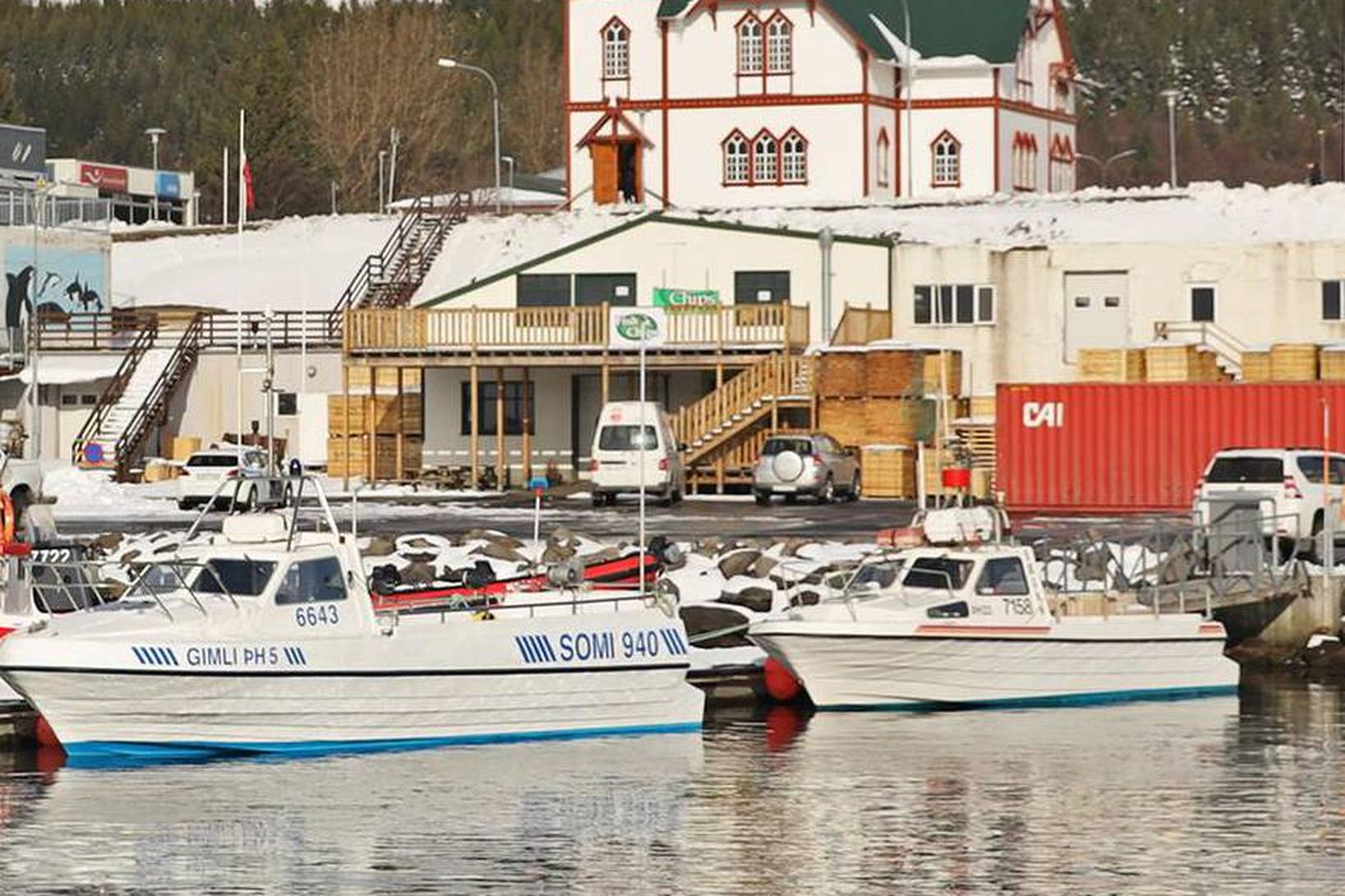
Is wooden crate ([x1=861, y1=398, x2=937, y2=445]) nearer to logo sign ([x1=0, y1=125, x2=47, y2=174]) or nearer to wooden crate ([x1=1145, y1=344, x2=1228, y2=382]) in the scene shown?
wooden crate ([x1=1145, y1=344, x2=1228, y2=382])

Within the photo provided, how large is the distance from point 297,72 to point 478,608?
132 meters

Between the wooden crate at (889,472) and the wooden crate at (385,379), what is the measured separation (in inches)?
530

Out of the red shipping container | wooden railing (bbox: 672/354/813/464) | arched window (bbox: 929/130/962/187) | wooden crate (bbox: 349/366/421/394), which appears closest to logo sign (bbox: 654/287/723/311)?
wooden railing (bbox: 672/354/813/464)

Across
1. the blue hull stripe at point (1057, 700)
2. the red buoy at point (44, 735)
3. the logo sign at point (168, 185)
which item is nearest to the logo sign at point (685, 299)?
the blue hull stripe at point (1057, 700)

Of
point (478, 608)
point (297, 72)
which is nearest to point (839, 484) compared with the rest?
point (478, 608)

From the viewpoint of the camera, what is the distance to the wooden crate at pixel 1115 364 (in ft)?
212

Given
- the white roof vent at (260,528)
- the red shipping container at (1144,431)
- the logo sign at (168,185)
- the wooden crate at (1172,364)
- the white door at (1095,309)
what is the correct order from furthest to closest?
1. the logo sign at (168,185)
2. the white door at (1095,309)
3. the wooden crate at (1172,364)
4. the red shipping container at (1144,431)
5. the white roof vent at (260,528)

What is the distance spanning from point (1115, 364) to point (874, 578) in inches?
1161

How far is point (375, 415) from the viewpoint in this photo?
7138 centimetres

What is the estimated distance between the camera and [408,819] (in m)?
27.5

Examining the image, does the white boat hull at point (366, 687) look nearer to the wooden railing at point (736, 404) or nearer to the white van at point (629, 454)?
the white van at point (629, 454)

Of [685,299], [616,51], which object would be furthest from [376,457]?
[616,51]

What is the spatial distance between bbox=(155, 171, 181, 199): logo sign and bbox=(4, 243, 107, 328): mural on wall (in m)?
43.0

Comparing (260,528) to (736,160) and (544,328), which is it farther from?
(736,160)
